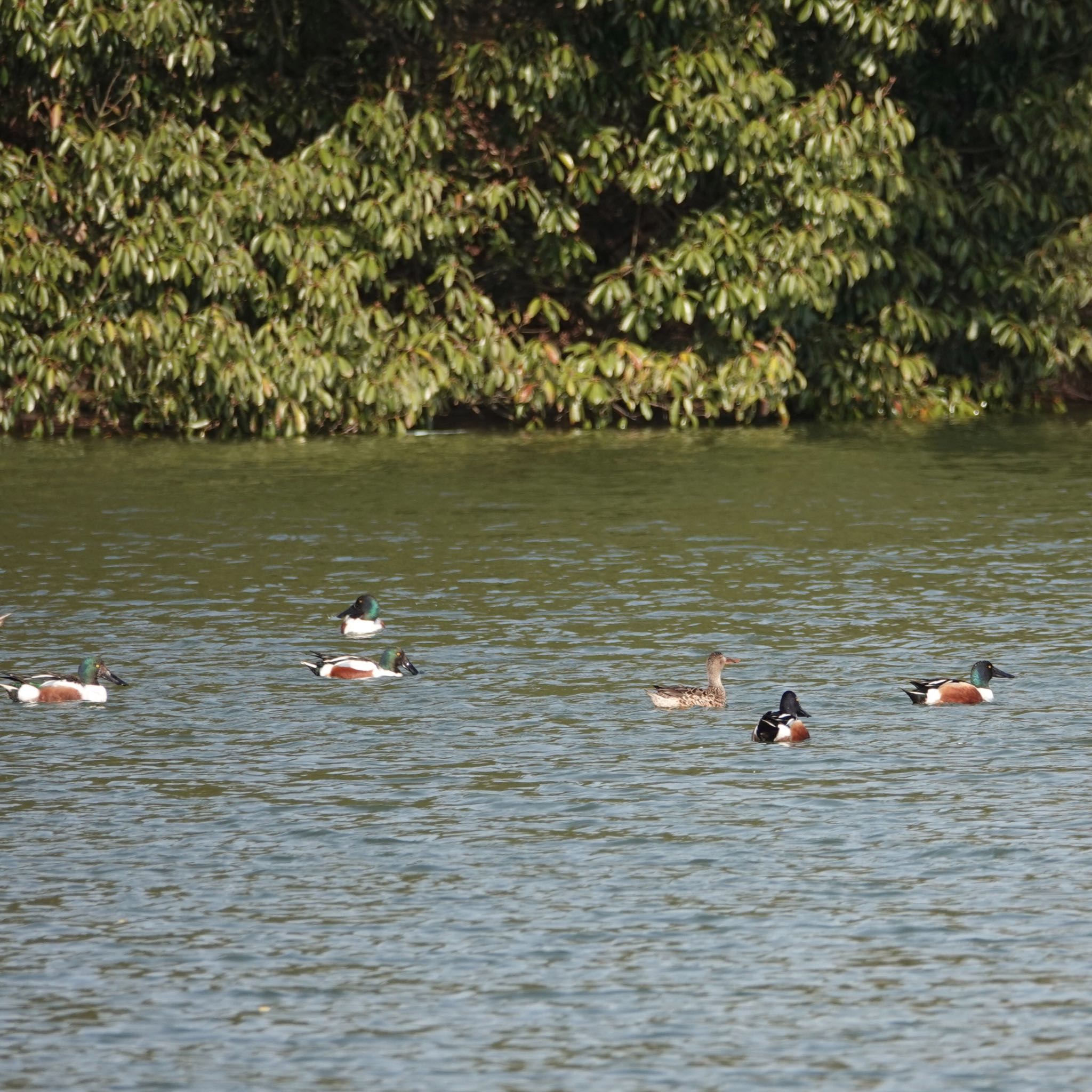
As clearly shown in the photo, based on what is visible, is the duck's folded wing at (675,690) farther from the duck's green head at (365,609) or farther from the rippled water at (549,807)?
the duck's green head at (365,609)

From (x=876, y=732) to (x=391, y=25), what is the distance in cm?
1867

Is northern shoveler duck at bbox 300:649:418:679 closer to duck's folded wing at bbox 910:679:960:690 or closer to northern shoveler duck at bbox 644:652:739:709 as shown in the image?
northern shoveler duck at bbox 644:652:739:709

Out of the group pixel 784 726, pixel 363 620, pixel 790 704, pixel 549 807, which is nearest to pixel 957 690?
pixel 790 704

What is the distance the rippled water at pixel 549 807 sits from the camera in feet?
29.9

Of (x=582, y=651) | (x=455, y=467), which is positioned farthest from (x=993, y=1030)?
(x=455, y=467)

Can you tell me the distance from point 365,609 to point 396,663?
161 centimetres

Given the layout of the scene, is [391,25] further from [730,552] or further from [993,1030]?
[993,1030]

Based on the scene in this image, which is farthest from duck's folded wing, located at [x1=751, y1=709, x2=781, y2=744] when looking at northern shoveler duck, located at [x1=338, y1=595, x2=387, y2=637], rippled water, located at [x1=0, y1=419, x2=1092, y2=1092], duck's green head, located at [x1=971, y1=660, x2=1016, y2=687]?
northern shoveler duck, located at [x1=338, y1=595, x2=387, y2=637]

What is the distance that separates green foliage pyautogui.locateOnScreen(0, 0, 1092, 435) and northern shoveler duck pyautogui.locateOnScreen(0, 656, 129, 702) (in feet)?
46.5

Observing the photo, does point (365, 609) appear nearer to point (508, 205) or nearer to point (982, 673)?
point (982, 673)

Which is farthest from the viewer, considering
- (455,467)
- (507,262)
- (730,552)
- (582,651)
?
(507,262)

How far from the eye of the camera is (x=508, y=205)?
1209 inches

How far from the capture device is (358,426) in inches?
1225

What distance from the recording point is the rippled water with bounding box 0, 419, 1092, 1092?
9.10 metres
